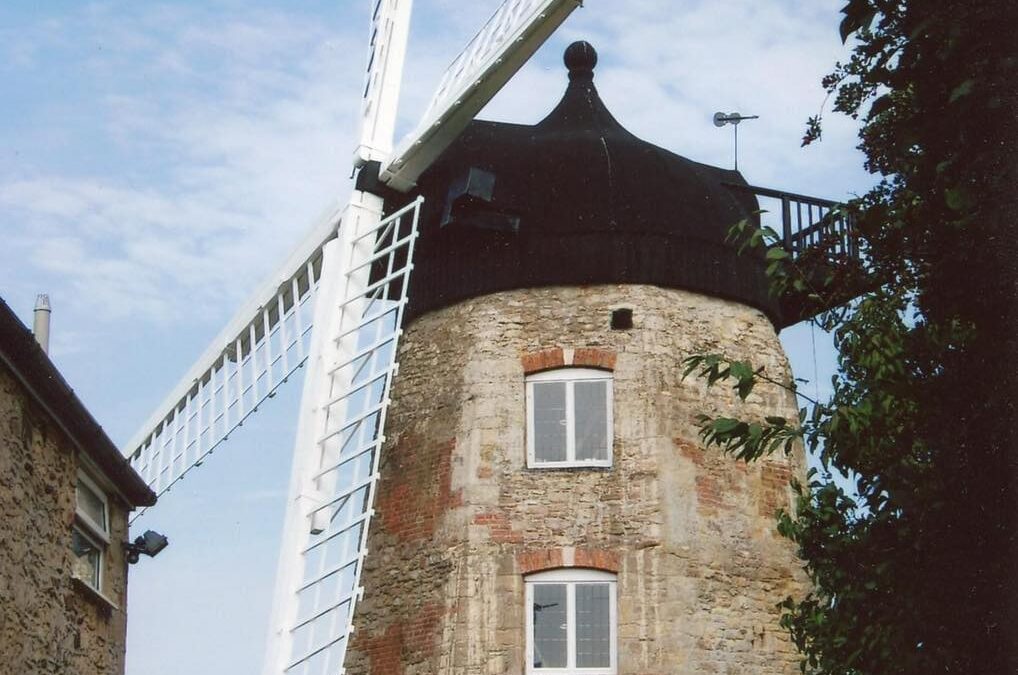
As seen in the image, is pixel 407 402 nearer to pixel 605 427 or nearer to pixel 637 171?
pixel 605 427

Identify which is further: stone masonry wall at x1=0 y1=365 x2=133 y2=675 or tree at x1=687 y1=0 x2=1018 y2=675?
stone masonry wall at x1=0 y1=365 x2=133 y2=675

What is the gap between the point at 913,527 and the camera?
32.2ft

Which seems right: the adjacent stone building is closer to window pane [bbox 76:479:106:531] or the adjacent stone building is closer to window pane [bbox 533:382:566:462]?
window pane [bbox 76:479:106:531]

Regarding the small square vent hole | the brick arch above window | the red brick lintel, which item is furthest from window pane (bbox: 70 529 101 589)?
the small square vent hole

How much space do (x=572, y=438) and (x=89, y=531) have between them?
5654mm

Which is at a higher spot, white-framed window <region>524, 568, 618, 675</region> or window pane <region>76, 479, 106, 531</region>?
window pane <region>76, 479, 106, 531</region>

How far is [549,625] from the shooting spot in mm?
18188

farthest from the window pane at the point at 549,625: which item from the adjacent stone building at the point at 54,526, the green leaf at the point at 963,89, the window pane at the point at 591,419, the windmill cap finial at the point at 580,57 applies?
the green leaf at the point at 963,89

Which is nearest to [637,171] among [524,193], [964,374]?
[524,193]

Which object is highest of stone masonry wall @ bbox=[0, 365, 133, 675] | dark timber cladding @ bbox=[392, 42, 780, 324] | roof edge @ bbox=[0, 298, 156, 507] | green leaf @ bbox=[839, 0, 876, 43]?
dark timber cladding @ bbox=[392, 42, 780, 324]

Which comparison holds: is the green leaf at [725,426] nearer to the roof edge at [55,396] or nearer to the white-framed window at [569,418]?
the roof edge at [55,396]

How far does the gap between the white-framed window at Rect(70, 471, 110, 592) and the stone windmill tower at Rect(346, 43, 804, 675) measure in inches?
154

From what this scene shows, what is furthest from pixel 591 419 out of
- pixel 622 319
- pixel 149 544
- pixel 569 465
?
pixel 149 544

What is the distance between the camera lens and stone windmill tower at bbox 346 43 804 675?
1828 centimetres
